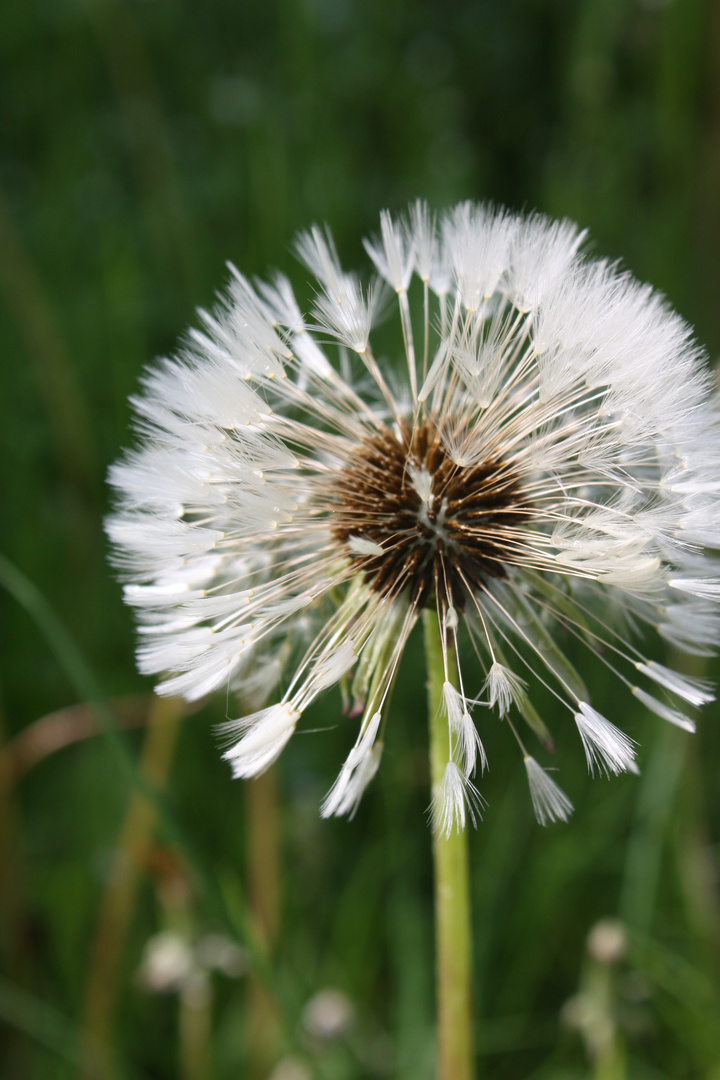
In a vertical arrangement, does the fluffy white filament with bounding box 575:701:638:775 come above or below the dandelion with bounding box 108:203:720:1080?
below

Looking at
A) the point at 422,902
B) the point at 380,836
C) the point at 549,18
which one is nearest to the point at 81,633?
the point at 380,836

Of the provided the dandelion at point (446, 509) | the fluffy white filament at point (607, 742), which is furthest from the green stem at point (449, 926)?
the fluffy white filament at point (607, 742)

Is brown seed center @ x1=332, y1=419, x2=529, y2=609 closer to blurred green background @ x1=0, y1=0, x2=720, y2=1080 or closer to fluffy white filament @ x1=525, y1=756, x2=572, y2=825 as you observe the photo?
fluffy white filament @ x1=525, y1=756, x2=572, y2=825

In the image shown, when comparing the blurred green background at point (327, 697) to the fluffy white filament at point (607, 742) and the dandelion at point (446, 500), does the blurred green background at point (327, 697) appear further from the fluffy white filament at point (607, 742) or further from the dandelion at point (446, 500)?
the fluffy white filament at point (607, 742)

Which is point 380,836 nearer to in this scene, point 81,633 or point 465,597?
point 81,633

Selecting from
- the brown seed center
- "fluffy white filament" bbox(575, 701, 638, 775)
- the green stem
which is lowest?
the green stem

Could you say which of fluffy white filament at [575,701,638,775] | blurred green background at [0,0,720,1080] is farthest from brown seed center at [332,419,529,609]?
blurred green background at [0,0,720,1080]

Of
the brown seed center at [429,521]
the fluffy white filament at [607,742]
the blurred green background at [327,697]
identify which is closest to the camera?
the fluffy white filament at [607,742]

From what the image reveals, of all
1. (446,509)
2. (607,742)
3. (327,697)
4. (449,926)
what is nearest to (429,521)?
(446,509)

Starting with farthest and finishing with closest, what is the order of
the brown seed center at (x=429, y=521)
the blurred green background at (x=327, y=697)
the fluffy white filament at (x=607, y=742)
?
the blurred green background at (x=327, y=697) → the brown seed center at (x=429, y=521) → the fluffy white filament at (x=607, y=742)
